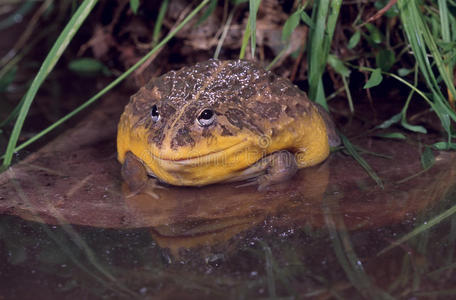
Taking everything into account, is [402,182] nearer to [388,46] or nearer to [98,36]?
[388,46]

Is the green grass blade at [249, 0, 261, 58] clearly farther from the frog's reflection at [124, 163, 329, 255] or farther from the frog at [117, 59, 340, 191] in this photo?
the frog's reflection at [124, 163, 329, 255]

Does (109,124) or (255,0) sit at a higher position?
(255,0)

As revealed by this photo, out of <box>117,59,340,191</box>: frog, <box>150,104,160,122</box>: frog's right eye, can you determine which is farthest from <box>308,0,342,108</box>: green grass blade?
<box>150,104,160,122</box>: frog's right eye

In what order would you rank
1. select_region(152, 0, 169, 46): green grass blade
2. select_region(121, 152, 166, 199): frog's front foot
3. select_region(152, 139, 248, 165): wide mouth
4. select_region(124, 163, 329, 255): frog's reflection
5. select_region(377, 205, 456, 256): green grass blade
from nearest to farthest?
select_region(377, 205, 456, 256): green grass blade → select_region(124, 163, 329, 255): frog's reflection → select_region(152, 139, 248, 165): wide mouth → select_region(121, 152, 166, 199): frog's front foot → select_region(152, 0, 169, 46): green grass blade

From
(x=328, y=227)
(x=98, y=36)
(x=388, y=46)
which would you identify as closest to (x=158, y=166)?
(x=328, y=227)

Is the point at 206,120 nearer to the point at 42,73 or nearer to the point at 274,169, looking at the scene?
the point at 274,169

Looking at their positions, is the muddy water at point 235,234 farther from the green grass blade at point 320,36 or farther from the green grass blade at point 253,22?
the green grass blade at point 253,22
